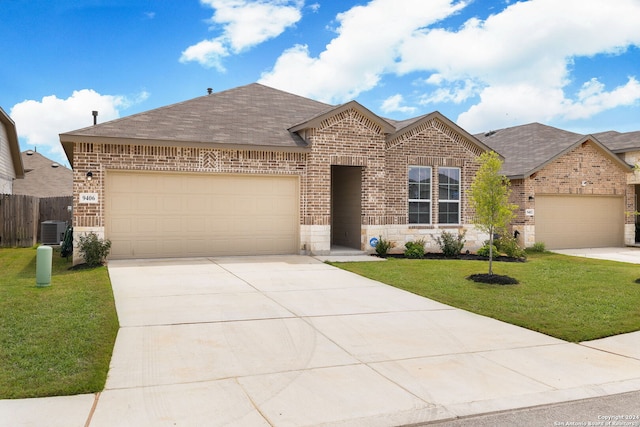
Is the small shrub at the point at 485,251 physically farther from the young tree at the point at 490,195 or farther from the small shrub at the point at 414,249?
the young tree at the point at 490,195

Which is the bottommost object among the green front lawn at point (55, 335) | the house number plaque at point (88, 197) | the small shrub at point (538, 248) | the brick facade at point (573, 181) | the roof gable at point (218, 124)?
the green front lawn at point (55, 335)

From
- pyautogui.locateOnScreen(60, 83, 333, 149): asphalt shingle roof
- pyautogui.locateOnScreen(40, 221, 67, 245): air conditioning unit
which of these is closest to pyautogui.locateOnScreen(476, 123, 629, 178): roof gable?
pyautogui.locateOnScreen(60, 83, 333, 149): asphalt shingle roof

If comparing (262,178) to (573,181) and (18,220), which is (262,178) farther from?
(573,181)

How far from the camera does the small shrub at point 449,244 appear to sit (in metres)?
17.8

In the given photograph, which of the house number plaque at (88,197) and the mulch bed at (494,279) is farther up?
the house number plaque at (88,197)

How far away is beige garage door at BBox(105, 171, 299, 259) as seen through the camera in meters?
14.9

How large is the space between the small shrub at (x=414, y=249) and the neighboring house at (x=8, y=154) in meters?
18.7

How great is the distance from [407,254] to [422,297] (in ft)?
22.9

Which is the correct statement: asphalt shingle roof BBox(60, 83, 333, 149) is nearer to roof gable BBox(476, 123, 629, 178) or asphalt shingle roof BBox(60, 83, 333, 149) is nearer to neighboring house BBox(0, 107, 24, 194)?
roof gable BBox(476, 123, 629, 178)

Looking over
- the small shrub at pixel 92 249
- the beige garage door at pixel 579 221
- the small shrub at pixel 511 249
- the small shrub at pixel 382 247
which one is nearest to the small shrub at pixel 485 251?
the small shrub at pixel 511 249

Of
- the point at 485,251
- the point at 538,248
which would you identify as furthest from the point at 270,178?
the point at 538,248

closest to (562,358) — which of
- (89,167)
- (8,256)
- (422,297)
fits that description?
(422,297)

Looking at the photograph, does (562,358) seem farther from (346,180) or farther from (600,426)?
(346,180)

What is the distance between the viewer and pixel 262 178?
16344 mm
